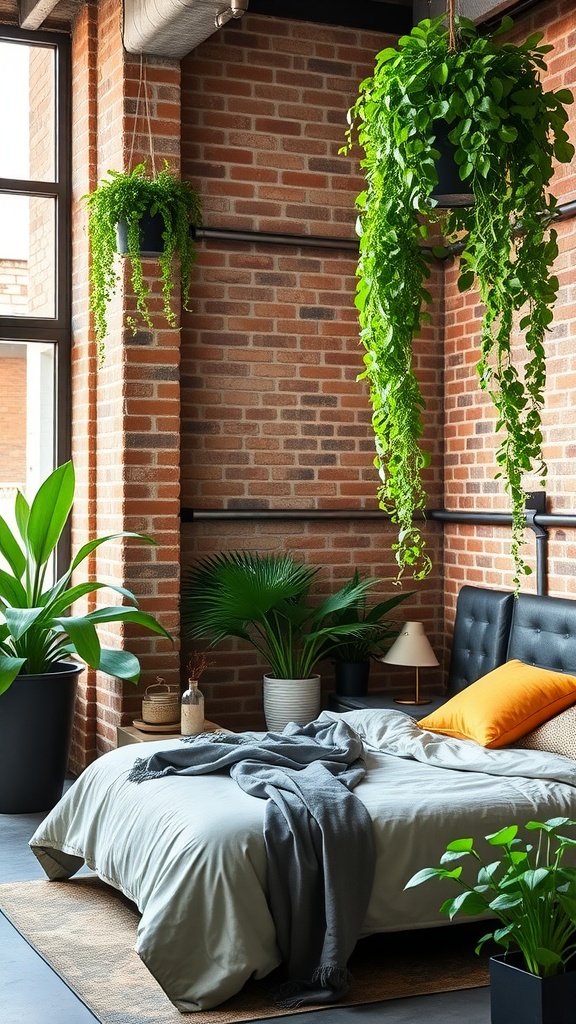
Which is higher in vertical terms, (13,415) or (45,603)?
(13,415)

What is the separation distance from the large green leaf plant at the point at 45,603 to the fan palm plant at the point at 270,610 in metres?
0.26

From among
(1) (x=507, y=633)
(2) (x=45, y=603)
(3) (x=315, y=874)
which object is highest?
(2) (x=45, y=603)

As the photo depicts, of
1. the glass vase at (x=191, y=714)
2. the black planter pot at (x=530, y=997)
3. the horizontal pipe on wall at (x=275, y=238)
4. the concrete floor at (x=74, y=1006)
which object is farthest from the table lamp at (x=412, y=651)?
the black planter pot at (x=530, y=997)

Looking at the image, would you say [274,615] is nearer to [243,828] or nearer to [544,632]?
[544,632]

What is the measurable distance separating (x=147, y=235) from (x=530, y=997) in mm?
3226

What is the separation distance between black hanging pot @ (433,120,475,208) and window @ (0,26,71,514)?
311cm

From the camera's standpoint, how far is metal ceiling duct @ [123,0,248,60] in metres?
4.37

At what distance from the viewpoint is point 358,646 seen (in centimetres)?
541

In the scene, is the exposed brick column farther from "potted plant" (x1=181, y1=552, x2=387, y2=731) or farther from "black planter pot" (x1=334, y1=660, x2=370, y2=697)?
"black planter pot" (x1=334, y1=660, x2=370, y2=697)

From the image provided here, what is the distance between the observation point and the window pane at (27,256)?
5.54 m

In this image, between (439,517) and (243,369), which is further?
(439,517)

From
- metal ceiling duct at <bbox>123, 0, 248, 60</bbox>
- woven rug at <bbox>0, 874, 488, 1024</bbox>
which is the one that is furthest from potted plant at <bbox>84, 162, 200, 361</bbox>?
woven rug at <bbox>0, 874, 488, 1024</bbox>

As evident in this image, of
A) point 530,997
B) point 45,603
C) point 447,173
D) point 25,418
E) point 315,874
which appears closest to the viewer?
point 530,997

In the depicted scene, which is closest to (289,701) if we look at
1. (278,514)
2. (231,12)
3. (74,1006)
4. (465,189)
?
(278,514)
